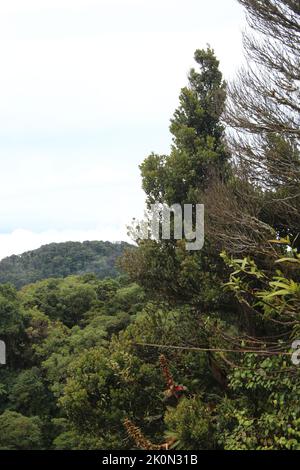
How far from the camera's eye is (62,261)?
176 ft

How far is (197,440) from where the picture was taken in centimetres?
658

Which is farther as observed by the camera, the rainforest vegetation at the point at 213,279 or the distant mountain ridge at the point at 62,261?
the distant mountain ridge at the point at 62,261

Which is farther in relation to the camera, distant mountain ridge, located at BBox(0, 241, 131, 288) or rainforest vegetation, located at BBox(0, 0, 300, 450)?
distant mountain ridge, located at BBox(0, 241, 131, 288)

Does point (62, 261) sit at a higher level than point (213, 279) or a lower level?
lower

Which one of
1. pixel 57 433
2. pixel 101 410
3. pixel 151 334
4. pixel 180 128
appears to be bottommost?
pixel 57 433

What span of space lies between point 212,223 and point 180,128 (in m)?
2.40

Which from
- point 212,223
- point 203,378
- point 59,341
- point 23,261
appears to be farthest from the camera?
point 23,261

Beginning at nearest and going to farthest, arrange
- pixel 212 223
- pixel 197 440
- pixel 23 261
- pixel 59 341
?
1. pixel 197 440
2. pixel 212 223
3. pixel 59 341
4. pixel 23 261

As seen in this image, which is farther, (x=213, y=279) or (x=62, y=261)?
(x=62, y=261)

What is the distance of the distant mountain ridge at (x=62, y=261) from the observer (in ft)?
168

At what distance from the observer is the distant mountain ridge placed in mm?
51344

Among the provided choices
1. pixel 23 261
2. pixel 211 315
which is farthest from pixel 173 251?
pixel 23 261

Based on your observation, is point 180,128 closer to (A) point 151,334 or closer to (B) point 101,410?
(A) point 151,334

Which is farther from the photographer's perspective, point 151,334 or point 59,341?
point 59,341
